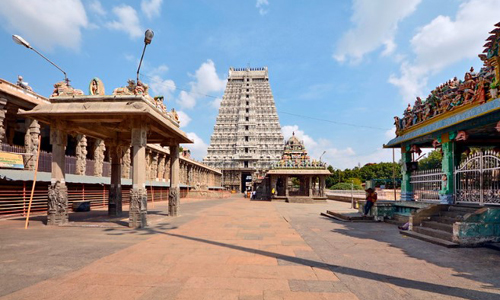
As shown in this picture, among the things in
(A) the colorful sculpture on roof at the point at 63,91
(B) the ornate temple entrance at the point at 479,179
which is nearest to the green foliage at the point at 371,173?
(B) the ornate temple entrance at the point at 479,179

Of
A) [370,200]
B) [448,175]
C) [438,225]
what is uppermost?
[448,175]

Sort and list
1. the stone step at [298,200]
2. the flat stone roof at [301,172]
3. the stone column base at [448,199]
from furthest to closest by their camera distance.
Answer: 1. the flat stone roof at [301,172]
2. the stone step at [298,200]
3. the stone column base at [448,199]

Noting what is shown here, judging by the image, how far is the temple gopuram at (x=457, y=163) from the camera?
823 cm

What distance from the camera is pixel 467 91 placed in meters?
9.69

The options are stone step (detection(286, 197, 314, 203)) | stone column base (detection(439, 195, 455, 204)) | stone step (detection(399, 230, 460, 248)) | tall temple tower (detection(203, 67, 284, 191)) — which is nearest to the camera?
stone step (detection(399, 230, 460, 248))

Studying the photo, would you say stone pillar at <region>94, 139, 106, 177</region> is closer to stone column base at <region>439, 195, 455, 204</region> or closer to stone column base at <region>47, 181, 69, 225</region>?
stone column base at <region>47, 181, 69, 225</region>

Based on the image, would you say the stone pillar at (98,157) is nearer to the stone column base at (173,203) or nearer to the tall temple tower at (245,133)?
the stone column base at (173,203)

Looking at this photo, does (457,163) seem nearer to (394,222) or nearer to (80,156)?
(394,222)

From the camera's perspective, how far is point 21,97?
18031mm

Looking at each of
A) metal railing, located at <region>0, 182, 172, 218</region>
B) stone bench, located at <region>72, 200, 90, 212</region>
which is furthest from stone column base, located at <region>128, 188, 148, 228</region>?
stone bench, located at <region>72, 200, 90, 212</region>

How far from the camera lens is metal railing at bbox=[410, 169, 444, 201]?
1192 cm

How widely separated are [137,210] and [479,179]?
1253 centimetres

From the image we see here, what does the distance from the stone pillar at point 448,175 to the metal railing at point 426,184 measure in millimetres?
346

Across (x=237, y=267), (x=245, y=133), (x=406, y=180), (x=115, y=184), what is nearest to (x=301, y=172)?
(x=406, y=180)
